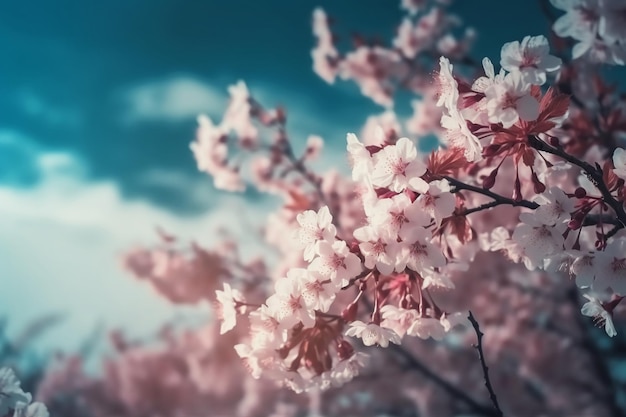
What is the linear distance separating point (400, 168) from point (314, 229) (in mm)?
271

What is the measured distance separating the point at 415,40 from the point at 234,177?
226cm

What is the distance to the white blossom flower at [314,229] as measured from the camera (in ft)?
4.12

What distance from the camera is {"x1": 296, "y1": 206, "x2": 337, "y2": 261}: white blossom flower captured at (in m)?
1.25

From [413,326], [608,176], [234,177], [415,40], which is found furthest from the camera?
[415,40]

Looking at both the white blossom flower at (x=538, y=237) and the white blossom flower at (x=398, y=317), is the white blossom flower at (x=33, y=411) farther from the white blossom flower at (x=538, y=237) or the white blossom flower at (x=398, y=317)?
the white blossom flower at (x=538, y=237)

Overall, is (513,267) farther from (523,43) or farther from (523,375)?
(523,43)

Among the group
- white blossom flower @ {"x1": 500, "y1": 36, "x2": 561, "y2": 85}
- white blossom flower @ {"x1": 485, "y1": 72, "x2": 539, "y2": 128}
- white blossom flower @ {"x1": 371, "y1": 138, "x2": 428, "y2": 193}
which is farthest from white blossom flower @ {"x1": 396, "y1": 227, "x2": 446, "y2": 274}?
white blossom flower @ {"x1": 500, "y1": 36, "x2": 561, "y2": 85}

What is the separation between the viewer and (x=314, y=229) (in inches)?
50.3

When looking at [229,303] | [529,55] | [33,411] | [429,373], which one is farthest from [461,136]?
[429,373]

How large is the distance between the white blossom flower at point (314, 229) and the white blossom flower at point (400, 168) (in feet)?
0.52

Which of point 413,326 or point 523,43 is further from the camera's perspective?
point 413,326

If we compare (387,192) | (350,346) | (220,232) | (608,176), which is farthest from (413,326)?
(220,232)

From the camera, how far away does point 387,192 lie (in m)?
1.23

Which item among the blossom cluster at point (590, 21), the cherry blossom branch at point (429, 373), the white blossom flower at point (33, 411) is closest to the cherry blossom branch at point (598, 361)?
the cherry blossom branch at point (429, 373)
